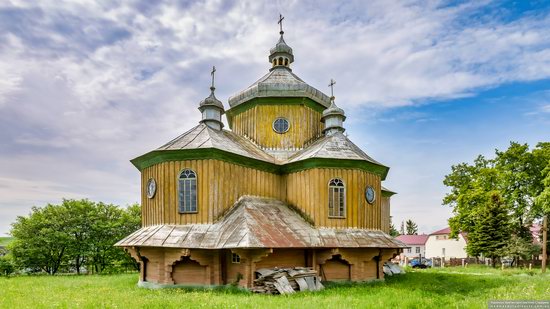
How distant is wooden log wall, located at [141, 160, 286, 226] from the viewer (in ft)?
51.1

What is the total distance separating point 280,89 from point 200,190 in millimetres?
7990

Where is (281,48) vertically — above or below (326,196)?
above

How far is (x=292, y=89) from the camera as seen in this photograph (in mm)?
20766

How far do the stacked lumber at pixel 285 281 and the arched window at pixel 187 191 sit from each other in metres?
3.93

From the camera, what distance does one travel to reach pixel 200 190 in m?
15.6

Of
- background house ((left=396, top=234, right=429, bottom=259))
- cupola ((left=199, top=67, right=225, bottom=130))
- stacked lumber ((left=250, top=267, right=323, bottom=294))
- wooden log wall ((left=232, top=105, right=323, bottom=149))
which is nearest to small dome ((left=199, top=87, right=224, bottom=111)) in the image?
cupola ((left=199, top=67, right=225, bottom=130))

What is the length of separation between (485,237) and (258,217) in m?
24.9

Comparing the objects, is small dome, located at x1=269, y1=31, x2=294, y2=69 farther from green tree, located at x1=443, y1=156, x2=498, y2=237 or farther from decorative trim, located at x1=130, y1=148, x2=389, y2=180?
green tree, located at x1=443, y1=156, x2=498, y2=237

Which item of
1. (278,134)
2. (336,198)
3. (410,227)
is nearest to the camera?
(336,198)

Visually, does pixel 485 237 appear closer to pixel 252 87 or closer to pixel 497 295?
pixel 497 295

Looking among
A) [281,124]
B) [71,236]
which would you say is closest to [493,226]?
[281,124]

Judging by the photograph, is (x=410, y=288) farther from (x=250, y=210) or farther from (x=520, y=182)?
(x=520, y=182)

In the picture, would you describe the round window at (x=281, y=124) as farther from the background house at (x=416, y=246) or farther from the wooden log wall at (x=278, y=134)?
the background house at (x=416, y=246)

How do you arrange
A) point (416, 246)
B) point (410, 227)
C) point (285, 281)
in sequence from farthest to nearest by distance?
point (410, 227)
point (416, 246)
point (285, 281)
